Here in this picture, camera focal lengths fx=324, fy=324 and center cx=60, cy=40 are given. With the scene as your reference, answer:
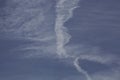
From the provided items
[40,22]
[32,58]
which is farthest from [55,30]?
[32,58]

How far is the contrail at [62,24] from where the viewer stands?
2009 cm

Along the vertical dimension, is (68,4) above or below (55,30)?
above

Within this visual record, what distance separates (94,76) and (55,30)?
4.93m

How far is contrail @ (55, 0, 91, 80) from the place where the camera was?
2009cm

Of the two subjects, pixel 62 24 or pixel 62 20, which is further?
pixel 62 24

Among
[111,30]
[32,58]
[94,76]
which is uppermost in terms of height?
[111,30]

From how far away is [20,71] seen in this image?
24922 mm

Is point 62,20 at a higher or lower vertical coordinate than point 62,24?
higher

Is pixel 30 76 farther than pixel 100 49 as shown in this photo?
Yes

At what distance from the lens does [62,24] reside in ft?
69.3

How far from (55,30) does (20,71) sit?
17.2 ft

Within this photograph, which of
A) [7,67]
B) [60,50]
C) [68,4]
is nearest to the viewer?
[68,4]

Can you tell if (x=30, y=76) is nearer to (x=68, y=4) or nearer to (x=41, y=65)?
(x=41, y=65)

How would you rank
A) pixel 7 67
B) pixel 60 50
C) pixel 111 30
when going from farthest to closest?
pixel 7 67 → pixel 60 50 → pixel 111 30
